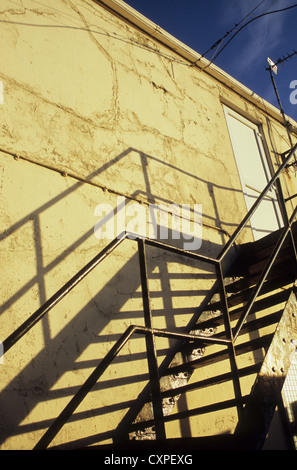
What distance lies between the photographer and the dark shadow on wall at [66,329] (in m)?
2.52

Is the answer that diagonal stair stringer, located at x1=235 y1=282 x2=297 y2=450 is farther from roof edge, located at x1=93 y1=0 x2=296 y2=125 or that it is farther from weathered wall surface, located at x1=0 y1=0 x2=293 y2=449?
roof edge, located at x1=93 y1=0 x2=296 y2=125

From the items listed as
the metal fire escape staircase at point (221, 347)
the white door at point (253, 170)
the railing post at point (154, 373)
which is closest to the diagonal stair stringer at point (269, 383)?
the metal fire escape staircase at point (221, 347)

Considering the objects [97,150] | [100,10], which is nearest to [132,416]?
[97,150]

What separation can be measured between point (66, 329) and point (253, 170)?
4.02 meters

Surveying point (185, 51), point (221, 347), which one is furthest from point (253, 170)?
point (221, 347)

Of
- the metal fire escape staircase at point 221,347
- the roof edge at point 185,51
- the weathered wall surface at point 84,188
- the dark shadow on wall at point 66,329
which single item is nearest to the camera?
the metal fire escape staircase at point 221,347

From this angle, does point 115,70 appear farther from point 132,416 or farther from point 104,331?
point 132,416

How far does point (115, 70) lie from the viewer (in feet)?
14.2

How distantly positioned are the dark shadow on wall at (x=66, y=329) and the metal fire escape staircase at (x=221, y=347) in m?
0.23

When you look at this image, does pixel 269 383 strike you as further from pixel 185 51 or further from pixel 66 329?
pixel 185 51

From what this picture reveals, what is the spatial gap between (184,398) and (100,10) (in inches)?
164

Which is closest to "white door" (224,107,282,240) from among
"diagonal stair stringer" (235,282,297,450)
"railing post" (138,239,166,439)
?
"diagonal stair stringer" (235,282,297,450)

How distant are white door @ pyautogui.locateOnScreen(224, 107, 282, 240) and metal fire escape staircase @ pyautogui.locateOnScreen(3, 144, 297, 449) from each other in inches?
48.0

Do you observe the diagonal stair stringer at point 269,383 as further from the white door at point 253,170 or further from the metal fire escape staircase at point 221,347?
the white door at point 253,170
